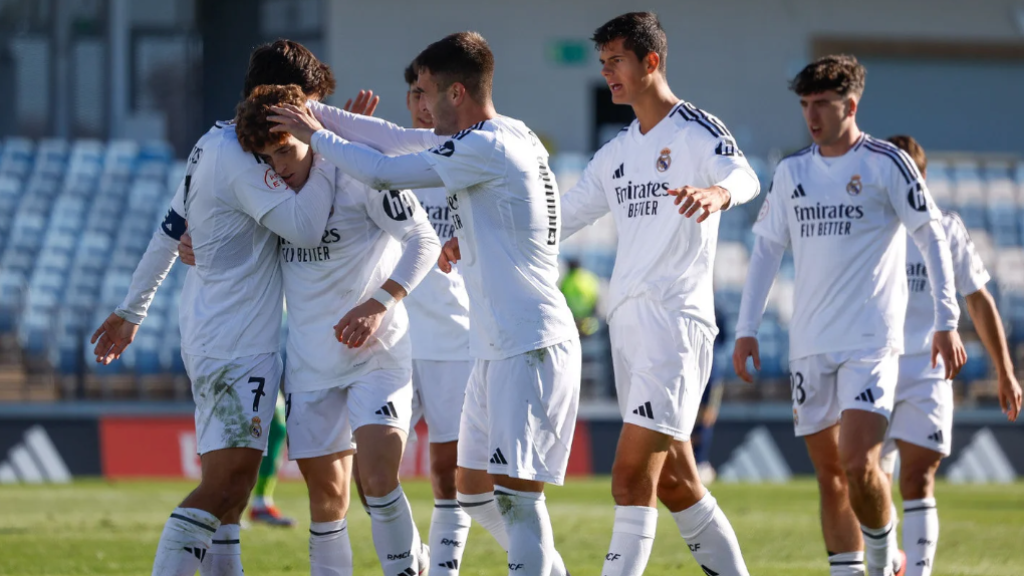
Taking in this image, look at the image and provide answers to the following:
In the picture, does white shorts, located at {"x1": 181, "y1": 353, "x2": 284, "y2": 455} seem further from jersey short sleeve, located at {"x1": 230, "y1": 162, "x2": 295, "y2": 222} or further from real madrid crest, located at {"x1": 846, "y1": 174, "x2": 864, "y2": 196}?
real madrid crest, located at {"x1": 846, "y1": 174, "x2": 864, "y2": 196}

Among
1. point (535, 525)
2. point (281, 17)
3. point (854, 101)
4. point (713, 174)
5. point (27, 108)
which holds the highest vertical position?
point (281, 17)

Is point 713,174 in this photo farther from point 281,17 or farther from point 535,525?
point 281,17

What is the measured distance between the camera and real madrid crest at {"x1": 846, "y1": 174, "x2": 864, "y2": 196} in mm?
6477

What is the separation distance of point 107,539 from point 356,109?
14.3 ft

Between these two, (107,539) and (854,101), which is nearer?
(854,101)

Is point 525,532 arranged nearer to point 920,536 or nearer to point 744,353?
point 744,353

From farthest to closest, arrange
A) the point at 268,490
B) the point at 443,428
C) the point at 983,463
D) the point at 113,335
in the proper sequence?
1. the point at 983,463
2. the point at 268,490
3. the point at 443,428
4. the point at 113,335

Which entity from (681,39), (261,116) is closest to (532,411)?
(261,116)

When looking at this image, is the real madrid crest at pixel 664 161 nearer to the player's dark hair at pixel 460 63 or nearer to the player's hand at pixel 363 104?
the player's dark hair at pixel 460 63

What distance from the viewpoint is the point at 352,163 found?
5.07m

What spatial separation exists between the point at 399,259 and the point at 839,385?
218cm

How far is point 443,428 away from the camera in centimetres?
677

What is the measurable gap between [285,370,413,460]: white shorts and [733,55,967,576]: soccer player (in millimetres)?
1787

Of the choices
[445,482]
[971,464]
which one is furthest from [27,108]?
[445,482]
